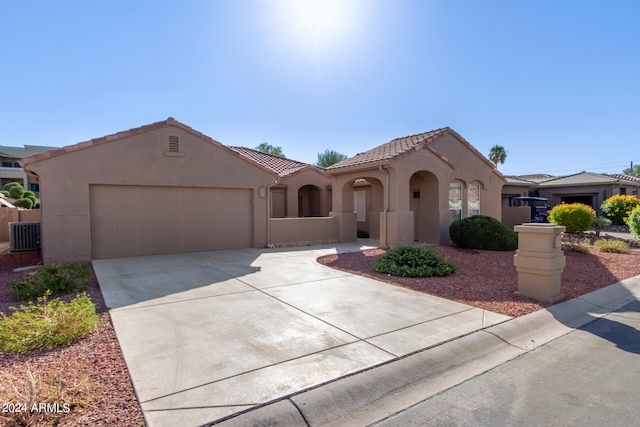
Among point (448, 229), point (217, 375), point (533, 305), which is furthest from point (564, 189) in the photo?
point (217, 375)

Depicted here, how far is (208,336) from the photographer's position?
15.3 feet

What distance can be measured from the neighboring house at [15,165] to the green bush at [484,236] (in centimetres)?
4383

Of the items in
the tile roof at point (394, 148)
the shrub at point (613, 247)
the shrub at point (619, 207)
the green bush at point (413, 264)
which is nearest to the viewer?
the green bush at point (413, 264)

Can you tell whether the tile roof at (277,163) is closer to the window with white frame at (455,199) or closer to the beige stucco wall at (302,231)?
the beige stucco wall at (302,231)

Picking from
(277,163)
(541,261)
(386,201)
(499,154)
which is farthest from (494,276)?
(499,154)

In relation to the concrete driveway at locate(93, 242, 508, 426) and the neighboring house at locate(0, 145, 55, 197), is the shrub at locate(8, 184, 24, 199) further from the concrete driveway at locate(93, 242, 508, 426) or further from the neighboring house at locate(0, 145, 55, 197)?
the concrete driveway at locate(93, 242, 508, 426)

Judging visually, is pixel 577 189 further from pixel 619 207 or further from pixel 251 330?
pixel 251 330

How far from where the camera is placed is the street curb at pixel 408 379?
10.1 feet

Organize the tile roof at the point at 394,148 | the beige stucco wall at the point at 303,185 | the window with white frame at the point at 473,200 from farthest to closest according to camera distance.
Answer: the beige stucco wall at the point at 303,185 < the window with white frame at the point at 473,200 < the tile roof at the point at 394,148

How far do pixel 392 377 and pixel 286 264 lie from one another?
6689mm

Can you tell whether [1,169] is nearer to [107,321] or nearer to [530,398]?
[107,321]

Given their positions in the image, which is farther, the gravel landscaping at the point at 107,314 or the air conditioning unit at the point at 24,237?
the air conditioning unit at the point at 24,237

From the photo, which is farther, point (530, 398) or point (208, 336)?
point (208, 336)

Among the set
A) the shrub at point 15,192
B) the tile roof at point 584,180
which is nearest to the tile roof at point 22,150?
the shrub at point 15,192
